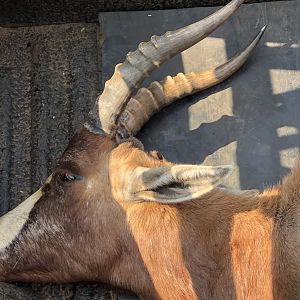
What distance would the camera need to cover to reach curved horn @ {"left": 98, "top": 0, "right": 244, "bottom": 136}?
4160 millimetres

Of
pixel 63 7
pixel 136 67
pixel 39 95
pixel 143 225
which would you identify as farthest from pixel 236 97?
pixel 143 225

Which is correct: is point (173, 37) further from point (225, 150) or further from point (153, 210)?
point (225, 150)

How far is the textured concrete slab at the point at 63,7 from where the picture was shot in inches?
236

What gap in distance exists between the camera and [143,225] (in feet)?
12.9

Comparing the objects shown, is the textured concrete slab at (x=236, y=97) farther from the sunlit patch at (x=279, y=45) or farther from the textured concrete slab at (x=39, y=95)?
the textured concrete slab at (x=39, y=95)

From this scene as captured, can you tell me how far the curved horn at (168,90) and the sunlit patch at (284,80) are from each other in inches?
12.3

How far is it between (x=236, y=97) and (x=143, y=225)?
196cm

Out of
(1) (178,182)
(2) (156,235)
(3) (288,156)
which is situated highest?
(3) (288,156)

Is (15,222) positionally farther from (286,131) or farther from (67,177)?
(286,131)

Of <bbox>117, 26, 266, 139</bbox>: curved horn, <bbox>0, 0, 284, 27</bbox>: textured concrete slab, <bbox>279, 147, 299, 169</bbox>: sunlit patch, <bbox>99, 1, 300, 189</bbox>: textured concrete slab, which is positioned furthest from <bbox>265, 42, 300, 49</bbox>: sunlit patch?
<bbox>279, 147, 299, 169</bbox>: sunlit patch

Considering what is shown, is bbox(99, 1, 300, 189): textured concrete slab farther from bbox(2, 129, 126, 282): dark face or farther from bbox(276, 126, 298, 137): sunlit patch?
bbox(2, 129, 126, 282): dark face

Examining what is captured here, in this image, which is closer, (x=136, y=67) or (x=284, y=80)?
(x=136, y=67)

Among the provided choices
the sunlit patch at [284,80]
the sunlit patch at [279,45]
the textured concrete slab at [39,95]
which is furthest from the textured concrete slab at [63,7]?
the sunlit patch at [284,80]

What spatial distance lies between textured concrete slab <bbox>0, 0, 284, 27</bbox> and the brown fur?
6.92 feet
